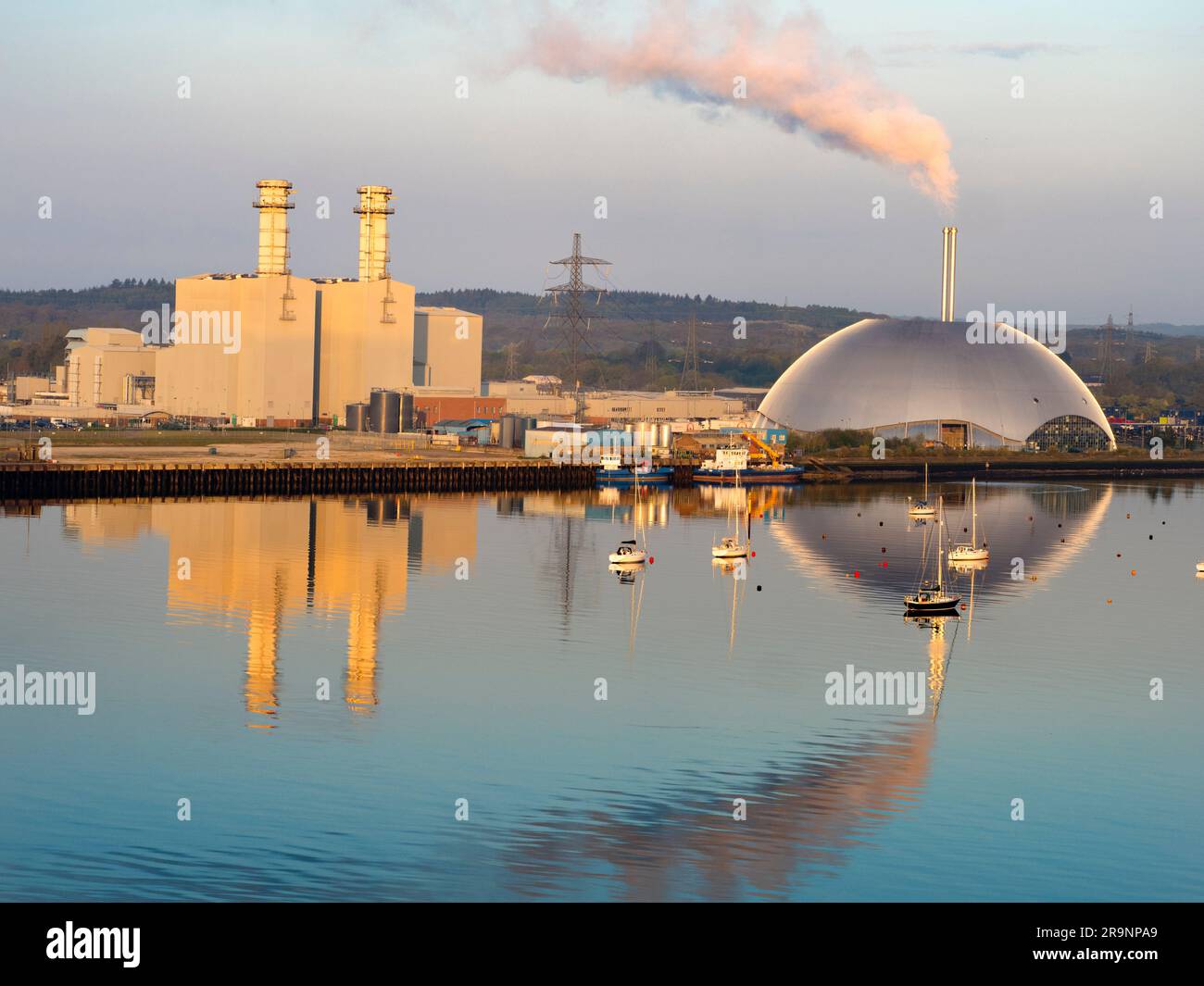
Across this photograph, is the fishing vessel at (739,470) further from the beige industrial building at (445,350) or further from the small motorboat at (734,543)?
the beige industrial building at (445,350)

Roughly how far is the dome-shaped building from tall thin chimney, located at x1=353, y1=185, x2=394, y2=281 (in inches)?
1234

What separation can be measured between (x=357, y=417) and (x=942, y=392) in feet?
135

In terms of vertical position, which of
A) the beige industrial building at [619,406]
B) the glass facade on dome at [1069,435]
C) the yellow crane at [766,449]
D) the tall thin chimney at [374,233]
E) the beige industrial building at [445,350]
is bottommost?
the yellow crane at [766,449]

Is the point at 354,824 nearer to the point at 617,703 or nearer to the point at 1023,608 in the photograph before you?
the point at 617,703

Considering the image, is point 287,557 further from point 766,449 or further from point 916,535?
point 766,449

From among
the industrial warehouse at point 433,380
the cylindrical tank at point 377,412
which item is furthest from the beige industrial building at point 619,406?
the cylindrical tank at point 377,412

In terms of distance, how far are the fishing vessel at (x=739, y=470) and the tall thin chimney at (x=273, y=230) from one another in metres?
31.7

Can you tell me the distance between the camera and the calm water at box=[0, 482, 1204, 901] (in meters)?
22.7

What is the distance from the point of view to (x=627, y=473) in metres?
101

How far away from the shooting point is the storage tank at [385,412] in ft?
374

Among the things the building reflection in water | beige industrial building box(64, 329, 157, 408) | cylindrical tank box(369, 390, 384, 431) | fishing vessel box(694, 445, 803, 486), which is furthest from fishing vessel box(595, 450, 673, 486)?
beige industrial building box(64, 329, 157, 408)

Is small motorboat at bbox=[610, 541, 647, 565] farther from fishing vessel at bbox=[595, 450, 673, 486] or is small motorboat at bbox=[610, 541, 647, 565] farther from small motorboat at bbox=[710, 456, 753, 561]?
fishing vessel at bbox=[595, 450, 673, 486]
